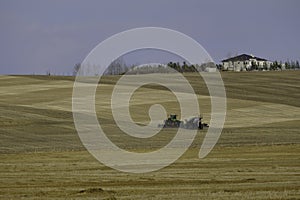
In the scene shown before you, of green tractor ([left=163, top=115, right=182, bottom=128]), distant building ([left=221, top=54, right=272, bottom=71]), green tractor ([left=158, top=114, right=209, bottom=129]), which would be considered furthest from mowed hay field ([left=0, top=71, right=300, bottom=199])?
distant building ([left=221, top=54, right=272, bottom=71])

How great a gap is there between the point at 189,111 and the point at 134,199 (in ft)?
180

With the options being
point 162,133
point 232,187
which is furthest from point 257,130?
point 232,187

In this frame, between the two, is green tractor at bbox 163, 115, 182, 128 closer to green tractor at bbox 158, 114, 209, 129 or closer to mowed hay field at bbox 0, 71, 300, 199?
green tractor at bbox 158, 114, 209, 129

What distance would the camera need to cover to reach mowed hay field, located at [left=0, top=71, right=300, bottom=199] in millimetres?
21125

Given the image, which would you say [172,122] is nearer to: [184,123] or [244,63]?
[184,123]

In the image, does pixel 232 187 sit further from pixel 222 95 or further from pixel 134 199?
pixel 222 95

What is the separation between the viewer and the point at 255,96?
88.2 meters

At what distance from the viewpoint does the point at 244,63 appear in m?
182

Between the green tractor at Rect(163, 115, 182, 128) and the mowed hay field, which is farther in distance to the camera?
the green tractor at Rect(163, 115, 182, 128)

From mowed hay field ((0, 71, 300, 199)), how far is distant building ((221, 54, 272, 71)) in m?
68.8

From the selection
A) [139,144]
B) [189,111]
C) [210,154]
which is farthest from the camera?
[189,111]

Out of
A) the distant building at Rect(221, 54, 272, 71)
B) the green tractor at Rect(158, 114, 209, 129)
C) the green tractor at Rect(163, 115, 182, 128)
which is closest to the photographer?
the green tractor at Rect(158, 114, 209, 129)

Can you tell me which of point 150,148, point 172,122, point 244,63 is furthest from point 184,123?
point 244,63

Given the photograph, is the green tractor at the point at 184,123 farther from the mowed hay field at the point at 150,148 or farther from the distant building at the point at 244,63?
the distant building at the point at 244,63
